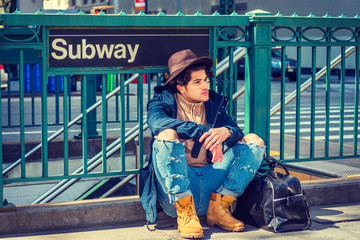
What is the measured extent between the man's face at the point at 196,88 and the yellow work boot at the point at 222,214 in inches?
27.6

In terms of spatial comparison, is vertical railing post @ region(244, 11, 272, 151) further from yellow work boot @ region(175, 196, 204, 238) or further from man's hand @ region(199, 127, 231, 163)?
yellow work boot @ region(175, 196, 204, 238)

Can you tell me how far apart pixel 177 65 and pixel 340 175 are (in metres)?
2.34

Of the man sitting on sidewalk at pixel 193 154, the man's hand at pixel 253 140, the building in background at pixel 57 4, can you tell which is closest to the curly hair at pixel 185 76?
the man sitting on sidewalk at pixel 193 154

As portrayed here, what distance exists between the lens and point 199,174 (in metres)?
4.64

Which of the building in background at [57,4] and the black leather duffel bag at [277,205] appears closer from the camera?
the black leather duffel bag at [277,205]

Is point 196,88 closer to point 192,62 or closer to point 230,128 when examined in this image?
point 192,62

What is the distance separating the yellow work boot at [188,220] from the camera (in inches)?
169

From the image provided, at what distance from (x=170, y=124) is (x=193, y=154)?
0.40 metres

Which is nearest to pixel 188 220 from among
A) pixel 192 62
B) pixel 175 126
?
pixel 175 126

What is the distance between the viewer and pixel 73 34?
461 cm

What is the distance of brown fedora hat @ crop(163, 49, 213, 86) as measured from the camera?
4594mm

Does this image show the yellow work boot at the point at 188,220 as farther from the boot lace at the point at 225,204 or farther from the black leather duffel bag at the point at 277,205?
the black leather duffel bag at the point at 277,205

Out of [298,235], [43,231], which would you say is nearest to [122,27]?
[43,231]

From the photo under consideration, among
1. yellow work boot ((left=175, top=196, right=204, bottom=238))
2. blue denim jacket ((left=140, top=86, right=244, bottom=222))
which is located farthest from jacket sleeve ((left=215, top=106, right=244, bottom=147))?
yellow work boot ((left=175, top=196, right=204, bottom=238))
